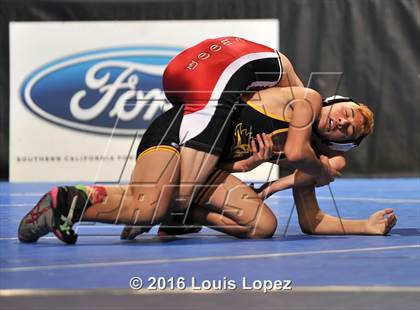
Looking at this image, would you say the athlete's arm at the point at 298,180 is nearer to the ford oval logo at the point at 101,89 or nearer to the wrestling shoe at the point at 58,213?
the wrestling shoe at the point at 58,213

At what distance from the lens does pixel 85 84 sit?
308 inches

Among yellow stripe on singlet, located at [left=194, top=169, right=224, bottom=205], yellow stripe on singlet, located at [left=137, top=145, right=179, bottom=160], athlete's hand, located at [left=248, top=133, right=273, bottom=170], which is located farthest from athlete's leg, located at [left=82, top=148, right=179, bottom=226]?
athlete's hand, located at [left=248, top=133, right=273, bottom=170]

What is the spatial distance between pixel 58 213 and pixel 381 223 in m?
1.42

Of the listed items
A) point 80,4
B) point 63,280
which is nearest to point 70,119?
point 80,4

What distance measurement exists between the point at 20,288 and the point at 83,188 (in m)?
1.07

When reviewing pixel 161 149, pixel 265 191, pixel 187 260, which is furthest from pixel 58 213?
pixel 265 191

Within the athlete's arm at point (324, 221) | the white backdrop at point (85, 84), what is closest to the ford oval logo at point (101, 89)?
the white backdrop at point (85, 84)

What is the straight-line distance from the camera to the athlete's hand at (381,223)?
370 centimetres

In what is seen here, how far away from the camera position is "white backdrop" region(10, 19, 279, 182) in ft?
25.3

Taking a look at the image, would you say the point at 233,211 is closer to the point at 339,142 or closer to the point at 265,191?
the point at 265,191

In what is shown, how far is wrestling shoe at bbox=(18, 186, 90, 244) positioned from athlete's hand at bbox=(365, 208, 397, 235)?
4.16 feet

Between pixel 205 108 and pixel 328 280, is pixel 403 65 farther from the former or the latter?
pixel 328 280

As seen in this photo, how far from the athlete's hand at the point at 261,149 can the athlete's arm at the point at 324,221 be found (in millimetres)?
347

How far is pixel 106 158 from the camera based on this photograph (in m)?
7.66
